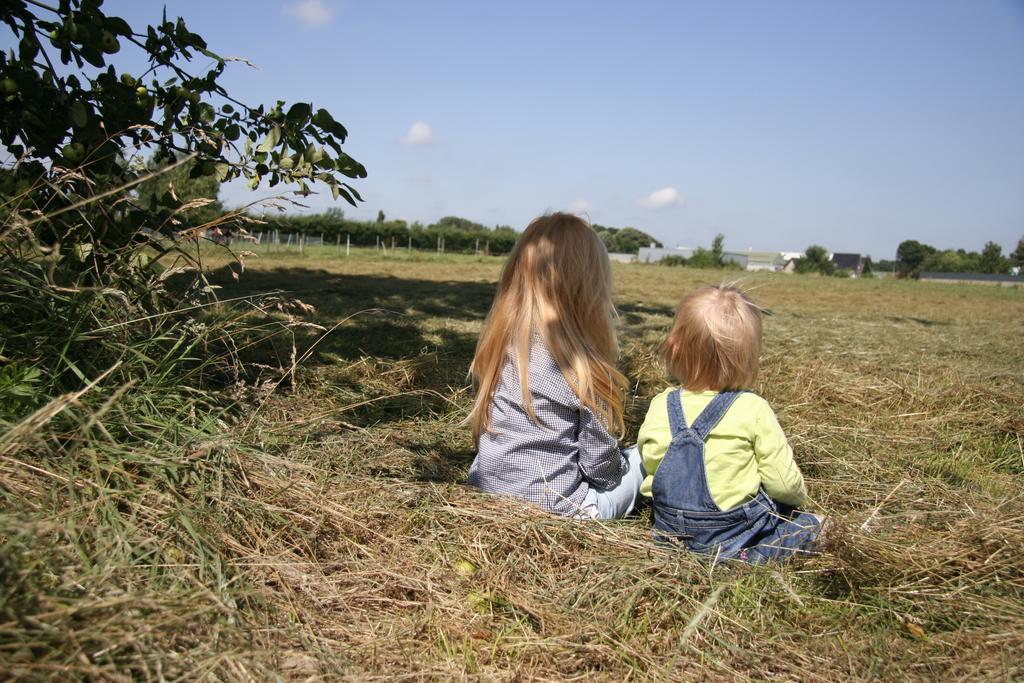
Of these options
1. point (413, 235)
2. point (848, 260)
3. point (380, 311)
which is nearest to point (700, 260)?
point (413, 235)

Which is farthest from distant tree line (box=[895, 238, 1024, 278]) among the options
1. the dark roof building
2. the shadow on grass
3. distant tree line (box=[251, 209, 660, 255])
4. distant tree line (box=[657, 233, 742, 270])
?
the shadow on grass

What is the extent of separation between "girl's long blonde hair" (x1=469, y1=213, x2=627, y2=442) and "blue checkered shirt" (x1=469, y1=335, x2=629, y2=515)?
2.5 inches

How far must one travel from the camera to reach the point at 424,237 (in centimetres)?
5228

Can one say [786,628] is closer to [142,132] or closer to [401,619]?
[401,619]

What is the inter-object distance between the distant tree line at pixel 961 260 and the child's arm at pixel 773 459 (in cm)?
6179

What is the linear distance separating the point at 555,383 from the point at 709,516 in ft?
2.50

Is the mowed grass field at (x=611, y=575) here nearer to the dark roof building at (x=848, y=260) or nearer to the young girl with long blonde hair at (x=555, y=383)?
the young girl with long blonde hair at (x=555, y=383)

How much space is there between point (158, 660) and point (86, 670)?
0.49 ft

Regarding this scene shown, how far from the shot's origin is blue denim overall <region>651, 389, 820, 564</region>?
244cm

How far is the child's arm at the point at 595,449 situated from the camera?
2.70 meters

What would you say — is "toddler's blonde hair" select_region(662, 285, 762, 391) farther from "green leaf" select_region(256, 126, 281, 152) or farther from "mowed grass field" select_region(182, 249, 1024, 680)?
"green leaf" select_region(256, 126, 281, 152)

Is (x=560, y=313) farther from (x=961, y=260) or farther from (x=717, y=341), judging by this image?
(x=961, y=260)

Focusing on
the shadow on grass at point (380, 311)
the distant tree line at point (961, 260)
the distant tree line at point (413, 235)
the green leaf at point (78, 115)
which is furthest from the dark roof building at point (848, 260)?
the green leaf at point (78, 115)

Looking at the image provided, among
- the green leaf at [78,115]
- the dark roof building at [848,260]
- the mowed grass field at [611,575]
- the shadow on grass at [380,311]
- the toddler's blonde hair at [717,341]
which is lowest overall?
the mowed grass field at [611,575]
